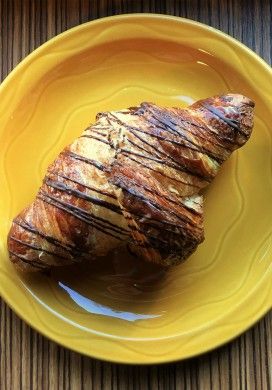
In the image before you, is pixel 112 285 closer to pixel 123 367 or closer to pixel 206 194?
pixel 123 367

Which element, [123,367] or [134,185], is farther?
[123,367]

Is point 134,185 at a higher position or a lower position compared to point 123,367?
higher

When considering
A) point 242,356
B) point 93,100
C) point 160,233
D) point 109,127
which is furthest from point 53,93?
point 242,356

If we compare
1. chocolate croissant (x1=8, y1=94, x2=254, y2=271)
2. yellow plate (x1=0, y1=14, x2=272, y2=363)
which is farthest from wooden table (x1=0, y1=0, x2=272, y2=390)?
chocolate croissant (x1=8, y1=94, x2=254, y2=271)

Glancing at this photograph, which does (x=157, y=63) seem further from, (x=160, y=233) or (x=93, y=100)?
(x=160, y=233)

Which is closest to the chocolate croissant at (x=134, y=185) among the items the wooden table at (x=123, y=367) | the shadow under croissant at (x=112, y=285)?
the shadow under croissant at (x=112, y=285)

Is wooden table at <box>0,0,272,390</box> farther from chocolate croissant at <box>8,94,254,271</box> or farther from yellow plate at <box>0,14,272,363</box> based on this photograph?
chocolate croissant at <box>8,94,254,271</box>

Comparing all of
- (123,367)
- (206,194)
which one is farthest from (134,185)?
(123,367)
